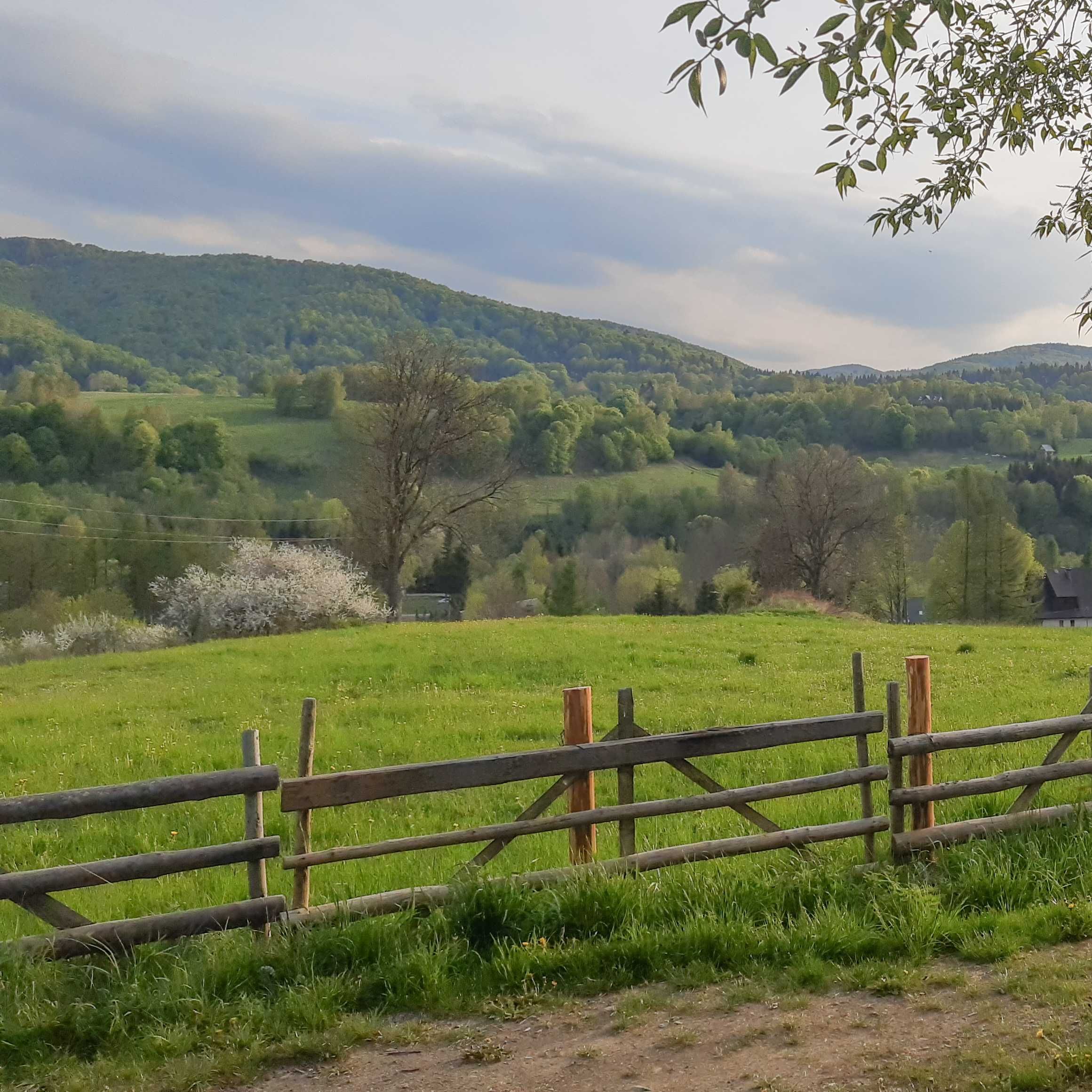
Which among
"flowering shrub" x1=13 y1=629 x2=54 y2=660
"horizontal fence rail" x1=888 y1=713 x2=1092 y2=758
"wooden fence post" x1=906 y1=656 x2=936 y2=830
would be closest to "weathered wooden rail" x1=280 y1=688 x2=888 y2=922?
"horizontal fence rail" x1=888 y1=713 x2=1092 y2=758

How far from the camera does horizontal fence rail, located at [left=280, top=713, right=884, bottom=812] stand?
6.24 m

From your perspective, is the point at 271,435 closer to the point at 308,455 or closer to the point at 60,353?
the point at 308,455

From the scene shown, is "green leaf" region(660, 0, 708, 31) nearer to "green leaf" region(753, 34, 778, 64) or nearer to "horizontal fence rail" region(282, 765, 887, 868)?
"green leaf" region(753, 34, 778, 64)

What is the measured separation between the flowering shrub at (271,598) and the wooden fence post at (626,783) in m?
33.5

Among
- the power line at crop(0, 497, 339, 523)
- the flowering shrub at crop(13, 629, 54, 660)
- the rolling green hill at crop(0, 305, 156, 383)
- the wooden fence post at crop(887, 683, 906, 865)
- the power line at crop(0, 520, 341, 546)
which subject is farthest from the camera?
the rolling green hill at crop(0, 305, 156, 383)

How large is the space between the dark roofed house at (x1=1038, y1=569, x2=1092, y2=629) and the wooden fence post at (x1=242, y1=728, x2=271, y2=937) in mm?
93098

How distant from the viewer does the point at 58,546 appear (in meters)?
70.9

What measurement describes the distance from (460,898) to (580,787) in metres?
1.31

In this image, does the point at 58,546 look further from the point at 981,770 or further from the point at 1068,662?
the point at 981,770

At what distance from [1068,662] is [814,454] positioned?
44590 millimetres

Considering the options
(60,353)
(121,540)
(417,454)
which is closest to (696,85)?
(417,454)

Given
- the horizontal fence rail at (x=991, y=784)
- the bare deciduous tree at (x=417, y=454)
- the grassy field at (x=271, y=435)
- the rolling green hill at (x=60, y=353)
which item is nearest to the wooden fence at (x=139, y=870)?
the horizontal fence rail at (x=991, y=784)

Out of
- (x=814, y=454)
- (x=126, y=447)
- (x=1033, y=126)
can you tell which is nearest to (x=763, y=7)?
(x=1033, y=126)

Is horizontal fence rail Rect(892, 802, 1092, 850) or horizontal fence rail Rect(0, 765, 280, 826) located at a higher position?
horizontal fence rail Rect(0, 765, 280, 826)
